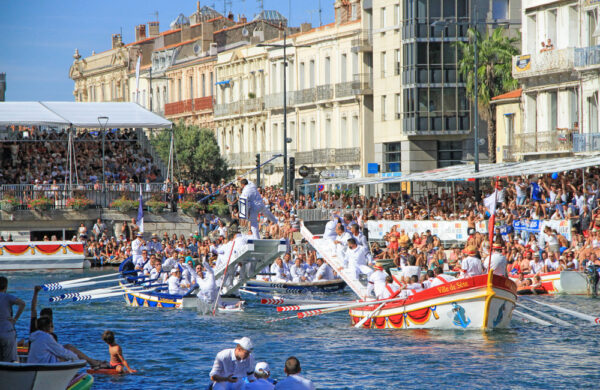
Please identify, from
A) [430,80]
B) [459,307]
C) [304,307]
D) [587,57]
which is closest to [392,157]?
[430,80]

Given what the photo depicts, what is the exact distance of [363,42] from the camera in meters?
71.9

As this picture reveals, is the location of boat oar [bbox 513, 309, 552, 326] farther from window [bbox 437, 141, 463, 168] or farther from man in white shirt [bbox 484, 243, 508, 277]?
window [bbox 437, 141, 463, 168]

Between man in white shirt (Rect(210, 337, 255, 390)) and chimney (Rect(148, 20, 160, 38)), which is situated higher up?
chimney (Rect(148, 20, 160, 38))

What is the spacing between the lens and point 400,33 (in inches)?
2653

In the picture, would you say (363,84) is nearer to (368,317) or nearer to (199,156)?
(199,156)

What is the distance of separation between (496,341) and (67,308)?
53.5 ft

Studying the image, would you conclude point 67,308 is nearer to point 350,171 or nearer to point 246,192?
point 246,192

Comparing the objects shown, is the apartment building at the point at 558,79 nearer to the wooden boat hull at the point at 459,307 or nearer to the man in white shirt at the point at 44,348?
the wooden boat hull at the point at 459,307

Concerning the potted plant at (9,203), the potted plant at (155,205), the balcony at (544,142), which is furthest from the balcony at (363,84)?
the potted plant at (9,203)

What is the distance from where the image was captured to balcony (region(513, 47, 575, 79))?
5088cm

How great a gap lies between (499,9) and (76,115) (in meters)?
24.6

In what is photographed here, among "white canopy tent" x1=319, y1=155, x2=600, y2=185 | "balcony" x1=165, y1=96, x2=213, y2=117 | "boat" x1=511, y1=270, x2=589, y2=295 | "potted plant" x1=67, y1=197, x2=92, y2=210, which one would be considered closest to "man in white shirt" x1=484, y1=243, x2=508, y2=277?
"boat" x1=511, y1=270, x2=589, y2=295

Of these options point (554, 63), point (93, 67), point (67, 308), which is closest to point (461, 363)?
point (67, 308)

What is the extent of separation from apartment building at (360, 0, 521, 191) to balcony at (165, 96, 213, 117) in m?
28.1
